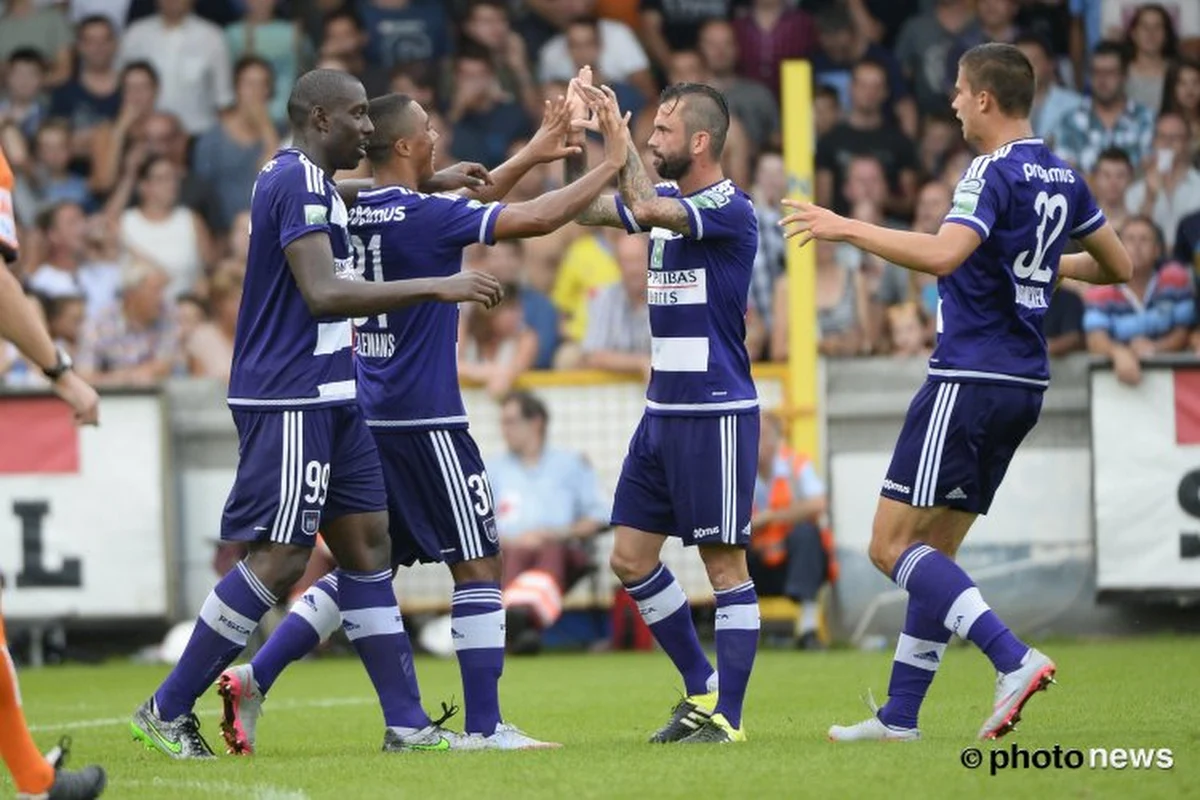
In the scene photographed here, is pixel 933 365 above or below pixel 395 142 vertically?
below

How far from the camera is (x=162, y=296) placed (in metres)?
17.0

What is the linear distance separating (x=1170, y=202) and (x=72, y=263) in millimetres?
8379

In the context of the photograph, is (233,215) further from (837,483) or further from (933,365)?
(933,365)

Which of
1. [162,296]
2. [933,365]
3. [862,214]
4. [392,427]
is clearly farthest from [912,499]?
[162,296]

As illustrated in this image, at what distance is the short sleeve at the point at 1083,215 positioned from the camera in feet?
28.1

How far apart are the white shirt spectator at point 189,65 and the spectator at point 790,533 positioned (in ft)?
20.8

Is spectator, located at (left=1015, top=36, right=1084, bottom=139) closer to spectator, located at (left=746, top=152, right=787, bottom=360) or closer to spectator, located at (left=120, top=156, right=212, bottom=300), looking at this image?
spectator, located at (left=746, top=152, right=787, bottom=360)

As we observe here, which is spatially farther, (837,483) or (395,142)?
(837,483)

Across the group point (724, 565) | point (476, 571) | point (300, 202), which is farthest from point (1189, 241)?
point (300, 202)

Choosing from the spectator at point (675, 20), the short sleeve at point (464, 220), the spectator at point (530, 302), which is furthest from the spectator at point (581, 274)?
the short sleeve at point (464, 220)

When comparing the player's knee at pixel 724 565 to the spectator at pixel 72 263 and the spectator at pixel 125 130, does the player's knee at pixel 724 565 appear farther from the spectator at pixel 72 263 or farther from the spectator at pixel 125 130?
the spectator at pixel 125 130

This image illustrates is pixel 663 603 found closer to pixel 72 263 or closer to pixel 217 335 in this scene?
pixel 217 335

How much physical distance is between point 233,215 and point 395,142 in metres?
9.25

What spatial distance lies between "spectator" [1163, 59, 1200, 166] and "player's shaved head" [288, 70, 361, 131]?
945cm
